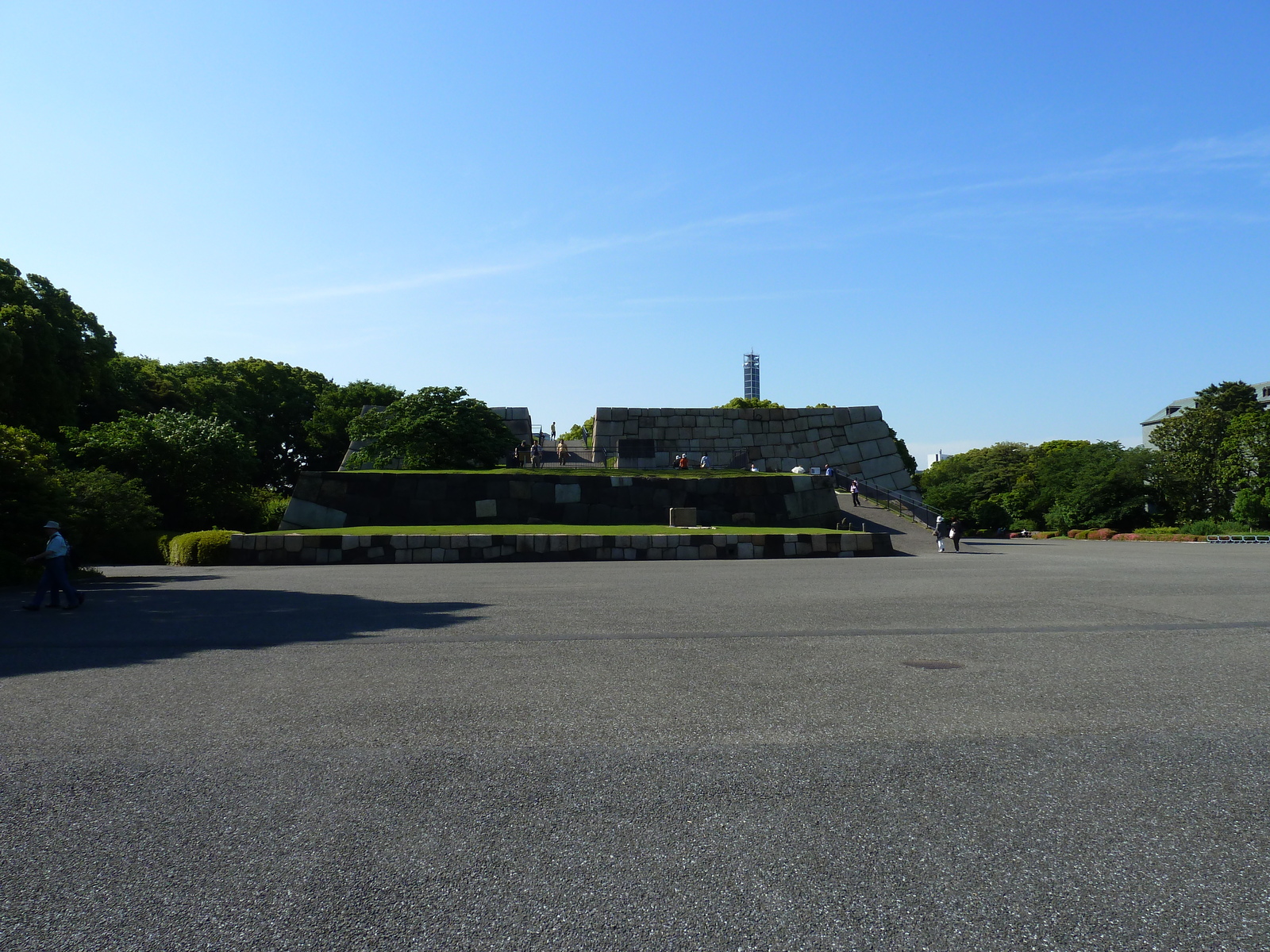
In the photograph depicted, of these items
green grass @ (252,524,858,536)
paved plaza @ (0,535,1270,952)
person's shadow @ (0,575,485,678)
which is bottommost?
paved plaza @ (0,535,1270,952)

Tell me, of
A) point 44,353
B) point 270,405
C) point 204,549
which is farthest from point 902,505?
point 270,405

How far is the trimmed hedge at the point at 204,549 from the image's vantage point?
2097 centimetres

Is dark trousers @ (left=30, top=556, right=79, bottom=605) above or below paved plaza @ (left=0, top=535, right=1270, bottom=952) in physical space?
above

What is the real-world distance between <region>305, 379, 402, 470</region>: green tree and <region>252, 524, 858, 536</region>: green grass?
3154 cm

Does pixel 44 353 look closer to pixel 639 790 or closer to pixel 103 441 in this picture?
pixel 103 441

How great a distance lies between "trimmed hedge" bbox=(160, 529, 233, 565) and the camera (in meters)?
21.0

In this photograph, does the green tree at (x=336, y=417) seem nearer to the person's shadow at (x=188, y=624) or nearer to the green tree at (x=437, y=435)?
the green tree at (x=437, y=435)

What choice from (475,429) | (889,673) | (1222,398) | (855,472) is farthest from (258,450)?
(1222,398)

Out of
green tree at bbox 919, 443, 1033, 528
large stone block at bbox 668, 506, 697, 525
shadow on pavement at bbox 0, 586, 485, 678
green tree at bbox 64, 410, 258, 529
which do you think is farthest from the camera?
green tree at bbox 919, 443, 1033, 528

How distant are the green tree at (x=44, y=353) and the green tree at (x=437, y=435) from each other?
10974 mm

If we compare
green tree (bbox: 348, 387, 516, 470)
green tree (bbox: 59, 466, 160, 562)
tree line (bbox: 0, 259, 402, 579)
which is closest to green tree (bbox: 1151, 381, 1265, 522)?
green tree (bbox: 348, 387, 516, 470)

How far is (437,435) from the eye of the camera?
29.5 meters

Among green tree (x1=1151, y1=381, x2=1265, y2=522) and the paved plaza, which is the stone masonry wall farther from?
the paved plaza

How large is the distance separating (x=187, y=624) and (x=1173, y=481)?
51.2m
